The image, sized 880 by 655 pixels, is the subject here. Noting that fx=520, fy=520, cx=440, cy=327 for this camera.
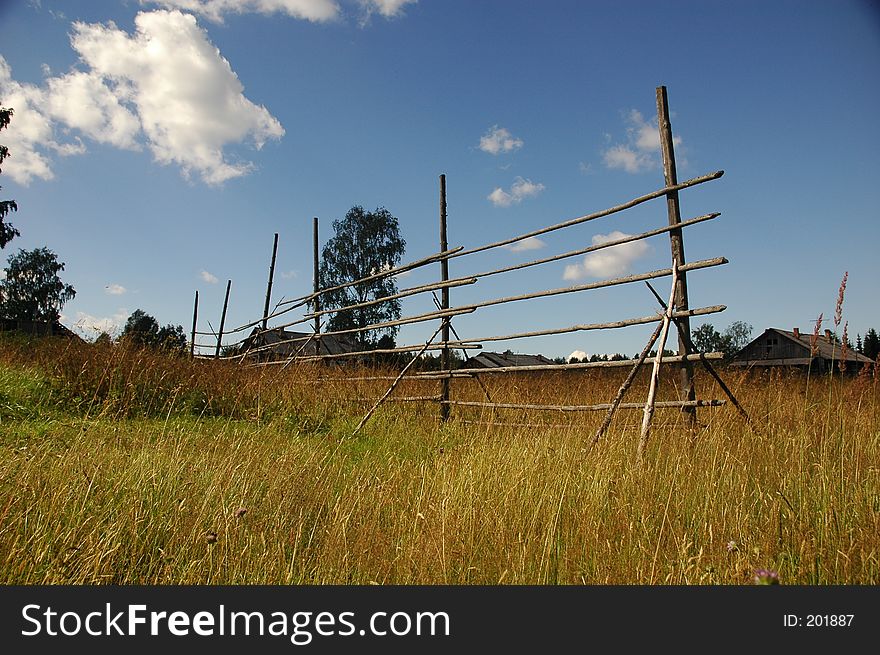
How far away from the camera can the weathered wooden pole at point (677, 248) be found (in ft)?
13.6

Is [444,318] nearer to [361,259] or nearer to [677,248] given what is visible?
[677,248]

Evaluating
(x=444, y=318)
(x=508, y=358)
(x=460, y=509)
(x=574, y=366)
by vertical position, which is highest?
(x=508, y=358)

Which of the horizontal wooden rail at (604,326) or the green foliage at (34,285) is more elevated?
the green foliage at (34,285)

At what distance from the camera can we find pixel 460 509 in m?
2.50

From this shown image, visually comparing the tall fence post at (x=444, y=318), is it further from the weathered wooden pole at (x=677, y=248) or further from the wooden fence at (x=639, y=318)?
the weathered wooden pole at (x=677, y=248)

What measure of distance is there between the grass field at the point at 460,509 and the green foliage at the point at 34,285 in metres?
43.0

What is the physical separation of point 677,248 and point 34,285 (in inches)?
1903

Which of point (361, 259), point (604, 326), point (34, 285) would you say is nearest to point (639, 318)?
point (604, 326)

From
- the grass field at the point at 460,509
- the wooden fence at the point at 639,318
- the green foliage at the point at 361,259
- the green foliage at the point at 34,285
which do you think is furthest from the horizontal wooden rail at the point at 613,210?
the green foliage at the point at 34,285

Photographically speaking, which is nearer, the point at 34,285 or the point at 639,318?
the point at 639,318

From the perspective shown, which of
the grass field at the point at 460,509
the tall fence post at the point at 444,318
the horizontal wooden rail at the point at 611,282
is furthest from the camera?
the tall fence post at the point at 444,318

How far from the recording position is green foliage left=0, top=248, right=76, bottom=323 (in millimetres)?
38156

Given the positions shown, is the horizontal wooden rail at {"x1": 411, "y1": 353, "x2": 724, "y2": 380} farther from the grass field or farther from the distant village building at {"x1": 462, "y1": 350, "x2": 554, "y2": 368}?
the distant village building at {"x1": 462, "y1": 350, "x2": 554, "y2": 368}

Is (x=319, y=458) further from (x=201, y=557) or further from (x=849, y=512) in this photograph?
(x=849, y=512)
